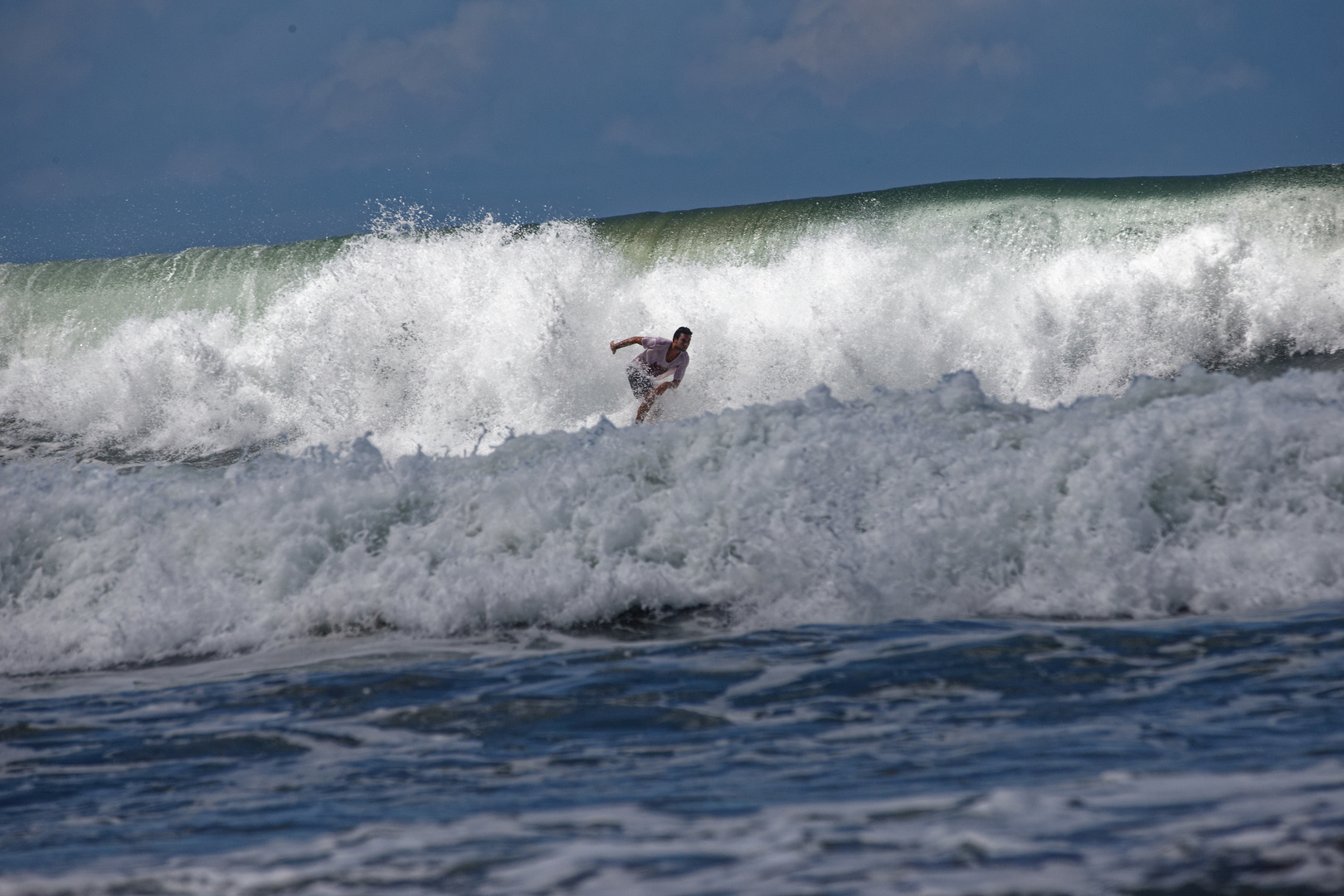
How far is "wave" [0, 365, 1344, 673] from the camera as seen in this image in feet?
18.3

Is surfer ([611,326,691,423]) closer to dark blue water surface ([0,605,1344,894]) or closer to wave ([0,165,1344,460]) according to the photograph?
wave ([0,165,1344,460])

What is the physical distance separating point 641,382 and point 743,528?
7.15m

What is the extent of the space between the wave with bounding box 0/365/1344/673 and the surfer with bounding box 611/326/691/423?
5531 mm

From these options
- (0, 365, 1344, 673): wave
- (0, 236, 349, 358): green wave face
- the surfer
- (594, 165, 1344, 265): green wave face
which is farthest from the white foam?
(0, 236, 349, 358): green wave face

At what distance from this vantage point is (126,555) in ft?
22.6

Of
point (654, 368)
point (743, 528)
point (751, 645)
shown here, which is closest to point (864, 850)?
point (751, 645)

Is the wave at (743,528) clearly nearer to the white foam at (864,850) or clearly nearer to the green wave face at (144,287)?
the white foam at (864,850)

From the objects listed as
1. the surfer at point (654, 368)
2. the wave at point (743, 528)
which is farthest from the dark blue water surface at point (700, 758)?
the surfer at point (654, 368)

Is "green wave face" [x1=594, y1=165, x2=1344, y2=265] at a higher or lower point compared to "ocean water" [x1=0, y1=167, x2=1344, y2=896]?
higher

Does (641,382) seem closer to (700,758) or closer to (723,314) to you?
(723,314)

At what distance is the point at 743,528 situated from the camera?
612 centimetres

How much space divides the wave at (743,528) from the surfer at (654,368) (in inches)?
218

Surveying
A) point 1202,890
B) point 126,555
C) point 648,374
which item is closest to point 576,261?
point 648,374

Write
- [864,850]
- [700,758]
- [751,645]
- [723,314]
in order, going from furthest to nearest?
[723,314], [751,645], [700,758], [864,850]
